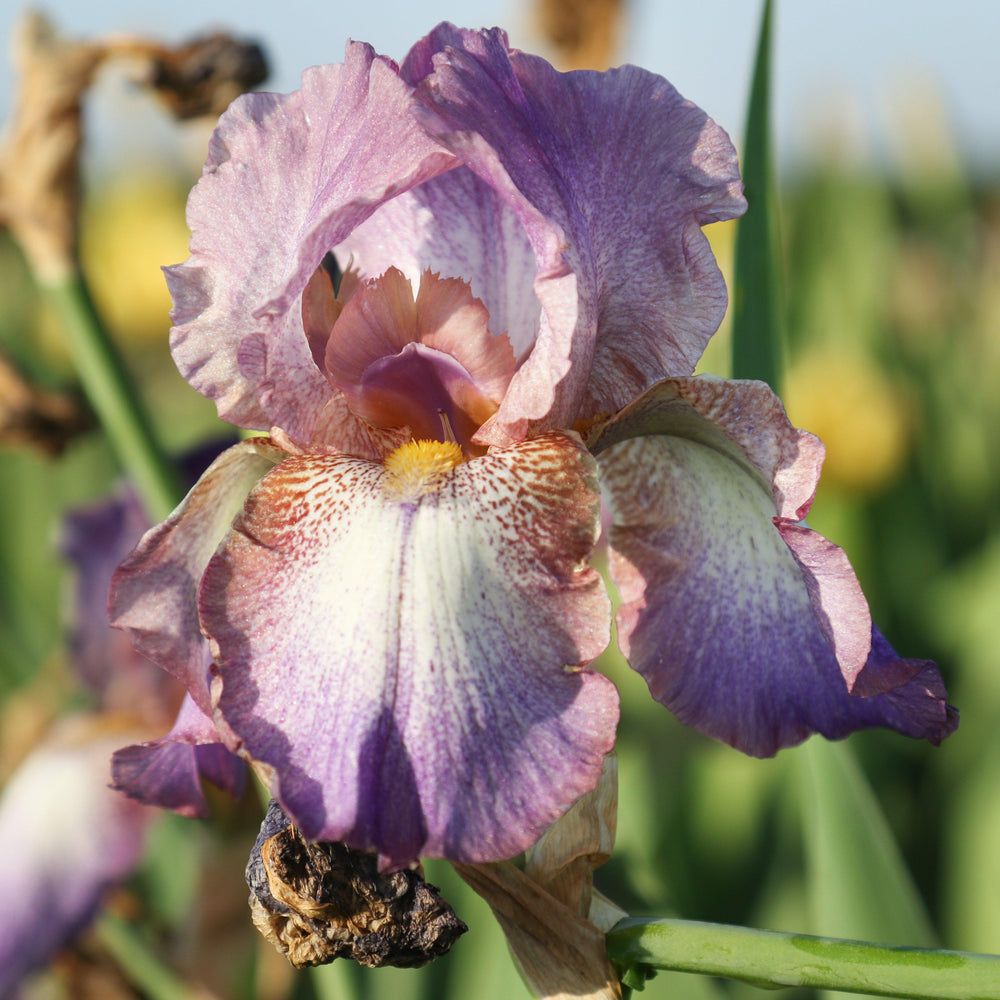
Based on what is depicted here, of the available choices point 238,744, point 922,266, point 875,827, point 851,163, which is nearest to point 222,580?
point 238,744

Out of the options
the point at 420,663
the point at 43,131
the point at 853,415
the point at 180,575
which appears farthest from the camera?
the point at 853,415

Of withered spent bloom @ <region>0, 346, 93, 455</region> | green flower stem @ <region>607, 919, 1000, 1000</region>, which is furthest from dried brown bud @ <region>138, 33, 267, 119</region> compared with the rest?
green flower stem @ <region>607, 919, 1000, 1000</region>

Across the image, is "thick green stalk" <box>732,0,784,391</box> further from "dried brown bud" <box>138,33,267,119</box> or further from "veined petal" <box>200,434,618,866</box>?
"dried brown bud" <box>138,33,267,119</box>

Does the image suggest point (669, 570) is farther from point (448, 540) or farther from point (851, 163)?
point (851, 163)

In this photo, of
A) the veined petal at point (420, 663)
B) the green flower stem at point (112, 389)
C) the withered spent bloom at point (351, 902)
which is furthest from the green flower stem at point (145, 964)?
the veined petal at point (420, 663)

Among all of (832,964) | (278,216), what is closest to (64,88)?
(278,216)

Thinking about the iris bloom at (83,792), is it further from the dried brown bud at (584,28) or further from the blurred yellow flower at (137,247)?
the blurred yellow flower at (137,247)

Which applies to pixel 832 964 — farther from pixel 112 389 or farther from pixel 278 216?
pixel 112 389
